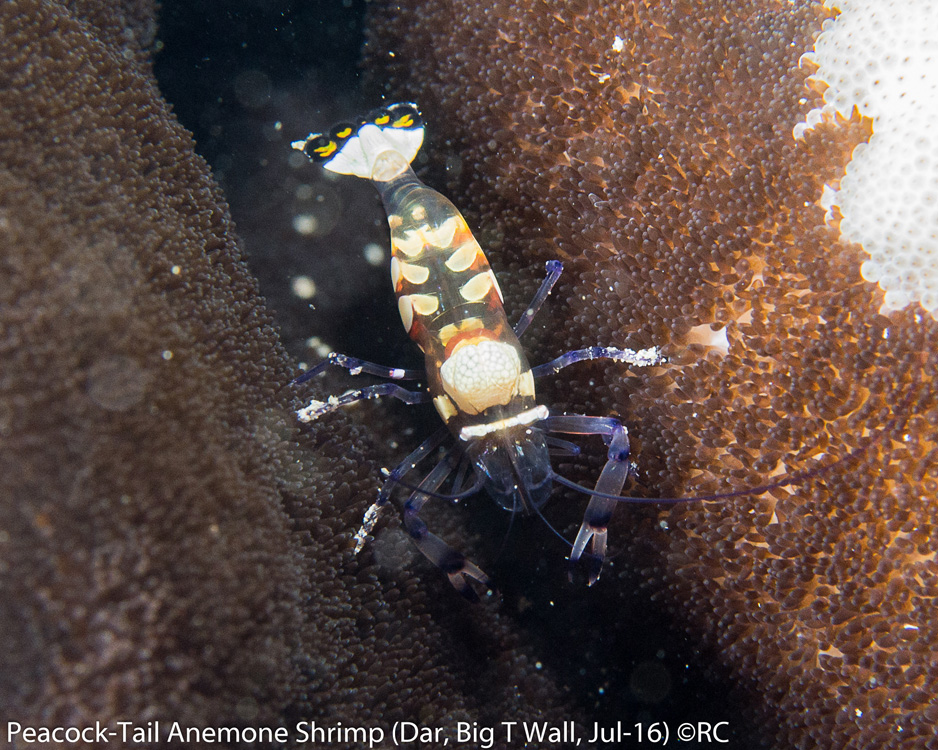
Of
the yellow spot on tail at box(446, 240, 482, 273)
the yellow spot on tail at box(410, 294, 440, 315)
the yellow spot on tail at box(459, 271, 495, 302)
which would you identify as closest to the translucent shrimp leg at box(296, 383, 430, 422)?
the yellow spot on tail at box(410, 294, 440, 315)

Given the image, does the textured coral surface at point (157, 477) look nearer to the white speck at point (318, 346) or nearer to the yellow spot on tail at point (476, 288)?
the white speck at point (318, 346)

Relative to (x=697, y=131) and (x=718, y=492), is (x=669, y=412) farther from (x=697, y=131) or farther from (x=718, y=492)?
(x=697, y=131)

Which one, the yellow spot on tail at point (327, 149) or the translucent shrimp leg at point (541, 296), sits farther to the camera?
the yellow spot on tail at point (327, 149)

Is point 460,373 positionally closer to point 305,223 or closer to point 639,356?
point 639,356

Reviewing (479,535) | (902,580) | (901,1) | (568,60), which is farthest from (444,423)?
(901,1)

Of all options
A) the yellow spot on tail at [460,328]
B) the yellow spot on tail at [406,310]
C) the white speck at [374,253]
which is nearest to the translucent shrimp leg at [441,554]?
the yellow spot on tail at [460,328]

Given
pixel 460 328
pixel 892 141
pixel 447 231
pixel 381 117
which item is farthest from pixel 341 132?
pixel 892 141
